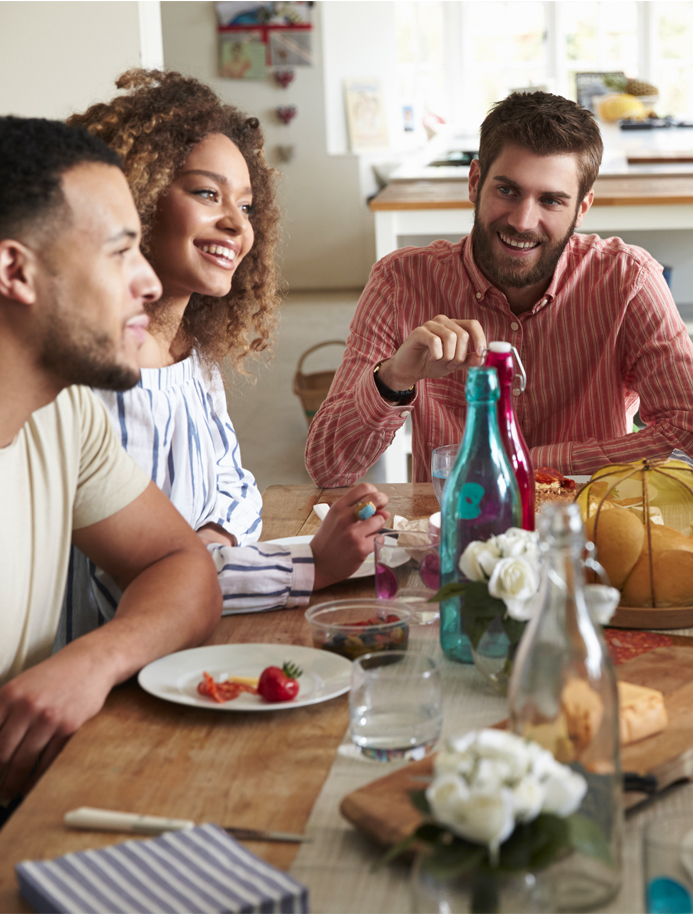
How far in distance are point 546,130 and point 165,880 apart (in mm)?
1606

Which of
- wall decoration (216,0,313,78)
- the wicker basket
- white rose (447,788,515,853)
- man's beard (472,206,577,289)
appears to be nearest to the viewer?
white rose (447,788,515,853)

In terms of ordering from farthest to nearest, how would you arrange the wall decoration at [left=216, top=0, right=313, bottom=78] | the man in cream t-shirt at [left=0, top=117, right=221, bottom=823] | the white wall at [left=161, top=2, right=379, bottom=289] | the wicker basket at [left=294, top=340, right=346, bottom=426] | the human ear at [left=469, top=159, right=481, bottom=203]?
the white wall at [left=161, top=2, right=379, bottom=289] → the wall decoration at [left=216, top=0, right=313, bottom=78] → the wicker basket at [left=294, top=340, right=346, bottom=426] → the human ear at [left=469, top=159, right=481, bottom=203] → the man in cream t-shirt at [left=0, top=117, right=221, bottom=823]

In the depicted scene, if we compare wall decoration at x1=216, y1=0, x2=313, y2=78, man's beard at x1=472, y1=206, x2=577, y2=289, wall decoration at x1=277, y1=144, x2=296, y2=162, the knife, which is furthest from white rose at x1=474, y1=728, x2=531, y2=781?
wall decoration at x1=216, y1=0, x2=313, y2=78

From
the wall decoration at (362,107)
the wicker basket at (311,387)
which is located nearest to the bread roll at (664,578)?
the wicker basket at (311,387)

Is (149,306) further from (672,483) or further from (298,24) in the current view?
(298,24)

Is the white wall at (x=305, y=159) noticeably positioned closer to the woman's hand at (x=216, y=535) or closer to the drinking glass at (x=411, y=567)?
the woman's hand at (x=216, y=535)

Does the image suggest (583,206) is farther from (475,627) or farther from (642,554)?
(475,627)

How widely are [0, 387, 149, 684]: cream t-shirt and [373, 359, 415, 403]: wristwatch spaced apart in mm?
617

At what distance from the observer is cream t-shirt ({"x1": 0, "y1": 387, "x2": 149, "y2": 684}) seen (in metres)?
1.14

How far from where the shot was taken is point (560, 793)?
0.53 meters

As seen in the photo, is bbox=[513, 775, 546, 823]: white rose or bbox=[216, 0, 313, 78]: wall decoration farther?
bbox=[216, 0, 313, 78]: wall decoration

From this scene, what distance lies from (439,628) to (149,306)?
89 centimetres

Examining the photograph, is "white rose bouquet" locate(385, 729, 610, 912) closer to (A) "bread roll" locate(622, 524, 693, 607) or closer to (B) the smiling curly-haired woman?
(A) "bread roll" locate(622, 524, 693, 607)

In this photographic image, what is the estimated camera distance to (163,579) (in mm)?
1133
